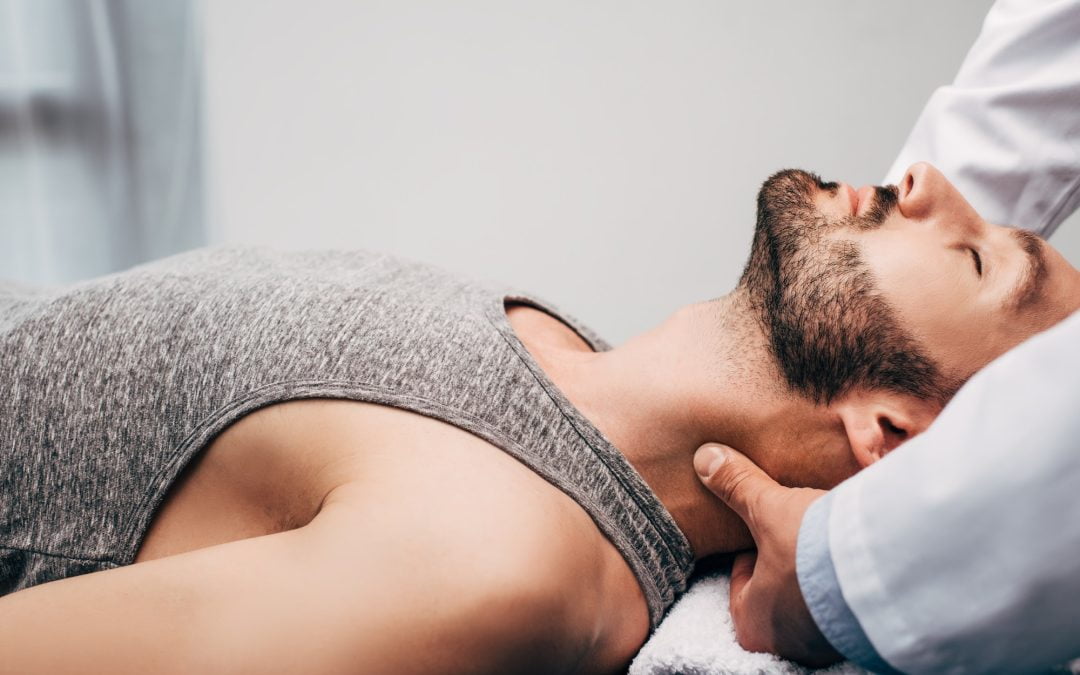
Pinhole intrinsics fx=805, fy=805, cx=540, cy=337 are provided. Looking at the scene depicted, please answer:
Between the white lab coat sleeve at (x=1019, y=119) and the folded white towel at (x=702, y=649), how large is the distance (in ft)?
2.44

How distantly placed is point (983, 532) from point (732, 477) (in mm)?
290

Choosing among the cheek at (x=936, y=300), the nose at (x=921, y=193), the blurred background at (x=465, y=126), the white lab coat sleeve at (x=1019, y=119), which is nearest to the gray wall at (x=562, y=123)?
the blurred background at (x=465, y=126)

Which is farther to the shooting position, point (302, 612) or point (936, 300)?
point (936, 300)

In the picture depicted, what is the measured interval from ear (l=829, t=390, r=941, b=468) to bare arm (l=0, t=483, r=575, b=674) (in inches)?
15.2

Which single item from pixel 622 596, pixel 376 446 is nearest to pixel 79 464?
pixel 376 446

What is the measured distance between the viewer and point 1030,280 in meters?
0.87

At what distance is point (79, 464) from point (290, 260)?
367 millimetres

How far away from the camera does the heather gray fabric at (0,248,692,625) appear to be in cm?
82

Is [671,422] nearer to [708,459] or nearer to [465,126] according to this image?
[708,459]

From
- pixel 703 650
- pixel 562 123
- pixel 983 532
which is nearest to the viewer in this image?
pixel 983 532

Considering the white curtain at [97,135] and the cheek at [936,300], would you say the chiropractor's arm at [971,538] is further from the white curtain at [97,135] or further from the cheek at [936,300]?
the white curtain at [97,135]

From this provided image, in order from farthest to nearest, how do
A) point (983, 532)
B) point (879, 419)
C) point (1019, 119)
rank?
point (1019, 119), point (879, 419), point (983, 532)

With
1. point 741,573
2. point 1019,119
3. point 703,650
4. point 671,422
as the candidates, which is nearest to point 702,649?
point 703,650

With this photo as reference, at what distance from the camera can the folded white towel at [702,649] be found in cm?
70
